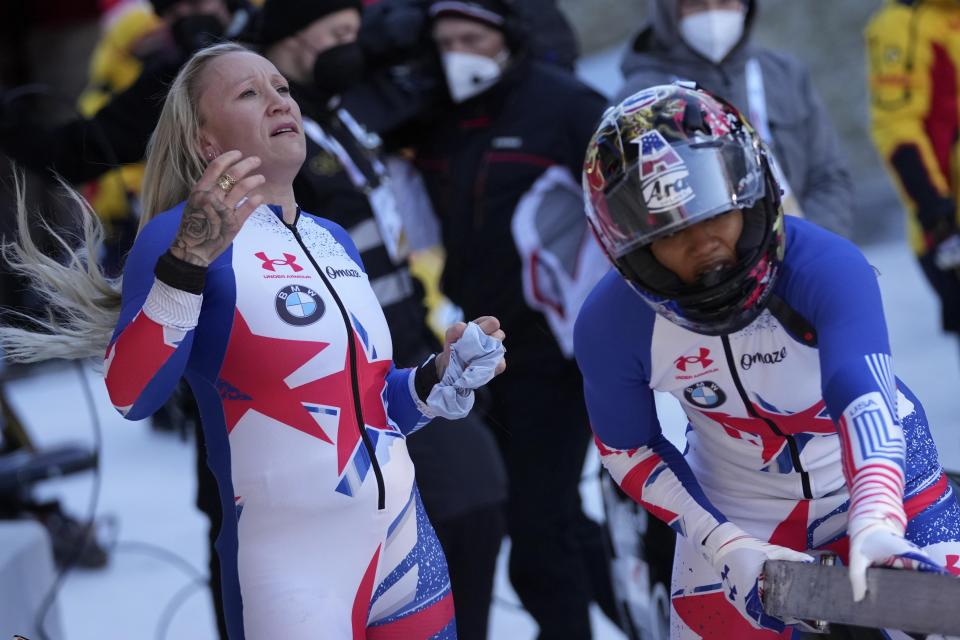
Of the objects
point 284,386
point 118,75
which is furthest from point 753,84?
point 118,75

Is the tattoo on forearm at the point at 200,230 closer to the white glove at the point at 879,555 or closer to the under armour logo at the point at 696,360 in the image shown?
the under armour logo at the point at 696,360

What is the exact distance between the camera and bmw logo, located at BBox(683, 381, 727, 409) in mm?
2607

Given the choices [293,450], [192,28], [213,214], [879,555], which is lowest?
[879,555]

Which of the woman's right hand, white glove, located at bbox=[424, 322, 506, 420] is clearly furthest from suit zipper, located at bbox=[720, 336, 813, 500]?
the woman's right hand

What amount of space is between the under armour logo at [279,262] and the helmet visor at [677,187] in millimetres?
641

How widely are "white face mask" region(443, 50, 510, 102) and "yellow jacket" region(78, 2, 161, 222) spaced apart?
121 inches

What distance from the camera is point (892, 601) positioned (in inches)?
77.3

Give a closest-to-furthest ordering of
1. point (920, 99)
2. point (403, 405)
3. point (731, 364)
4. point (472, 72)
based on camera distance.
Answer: point (731, 364) < point (403, 405) < point (472, 72) < point (920, 99)

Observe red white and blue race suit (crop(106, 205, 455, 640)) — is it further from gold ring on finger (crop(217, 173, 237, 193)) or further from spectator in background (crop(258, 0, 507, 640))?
spectator in background (crop(258, 0, 507, 640))

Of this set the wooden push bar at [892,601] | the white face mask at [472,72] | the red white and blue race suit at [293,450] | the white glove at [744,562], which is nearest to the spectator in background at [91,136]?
the white face mask at [472,72]

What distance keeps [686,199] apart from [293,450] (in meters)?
0.88

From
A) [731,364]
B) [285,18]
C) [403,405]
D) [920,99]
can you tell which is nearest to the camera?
[731,364]

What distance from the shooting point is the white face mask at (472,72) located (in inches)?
181

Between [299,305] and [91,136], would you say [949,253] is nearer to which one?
[91,136]
